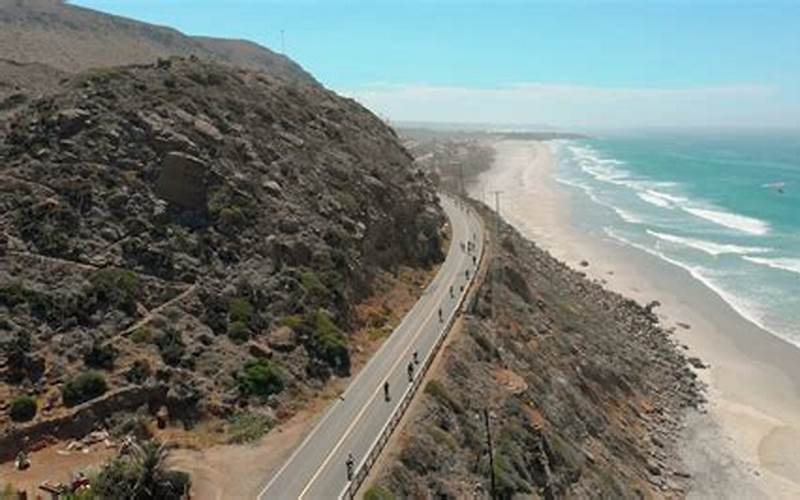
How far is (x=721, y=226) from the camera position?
4358 inches

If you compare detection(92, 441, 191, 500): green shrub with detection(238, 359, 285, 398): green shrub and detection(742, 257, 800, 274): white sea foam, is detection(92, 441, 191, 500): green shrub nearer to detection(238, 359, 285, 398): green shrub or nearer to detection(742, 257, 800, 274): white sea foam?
detection(238, 359, 285, 398): green shrub

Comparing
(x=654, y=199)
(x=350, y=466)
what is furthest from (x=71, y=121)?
(x=654, y=199)

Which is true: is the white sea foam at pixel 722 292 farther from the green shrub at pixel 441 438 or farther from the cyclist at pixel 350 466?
the cyclist at pixel 350 466

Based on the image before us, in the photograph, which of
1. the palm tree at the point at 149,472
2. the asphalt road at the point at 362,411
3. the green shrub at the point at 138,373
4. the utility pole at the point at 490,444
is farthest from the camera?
the green shrub at the point at 138,373

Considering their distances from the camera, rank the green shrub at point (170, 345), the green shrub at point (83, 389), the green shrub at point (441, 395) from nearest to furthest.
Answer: the green shrub at point (83, 389) < the green shrub at point (170, 345) < the green shrub at point (441, 395)

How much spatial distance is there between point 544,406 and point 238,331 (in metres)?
15.3

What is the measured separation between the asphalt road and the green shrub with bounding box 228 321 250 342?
5.24 meters

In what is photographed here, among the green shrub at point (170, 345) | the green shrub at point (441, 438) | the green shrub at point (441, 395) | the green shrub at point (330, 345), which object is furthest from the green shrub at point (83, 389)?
the green shrub at point (441, 395)

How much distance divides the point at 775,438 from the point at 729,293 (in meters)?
30.7

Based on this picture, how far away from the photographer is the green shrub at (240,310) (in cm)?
3784

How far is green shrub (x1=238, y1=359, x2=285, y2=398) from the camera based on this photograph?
33719 millimetres

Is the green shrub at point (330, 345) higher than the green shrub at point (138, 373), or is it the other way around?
the green shrub at point (138, 373)

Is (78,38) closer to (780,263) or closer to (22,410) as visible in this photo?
(780,263)

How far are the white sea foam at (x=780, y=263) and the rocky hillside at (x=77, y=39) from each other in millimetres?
71149
